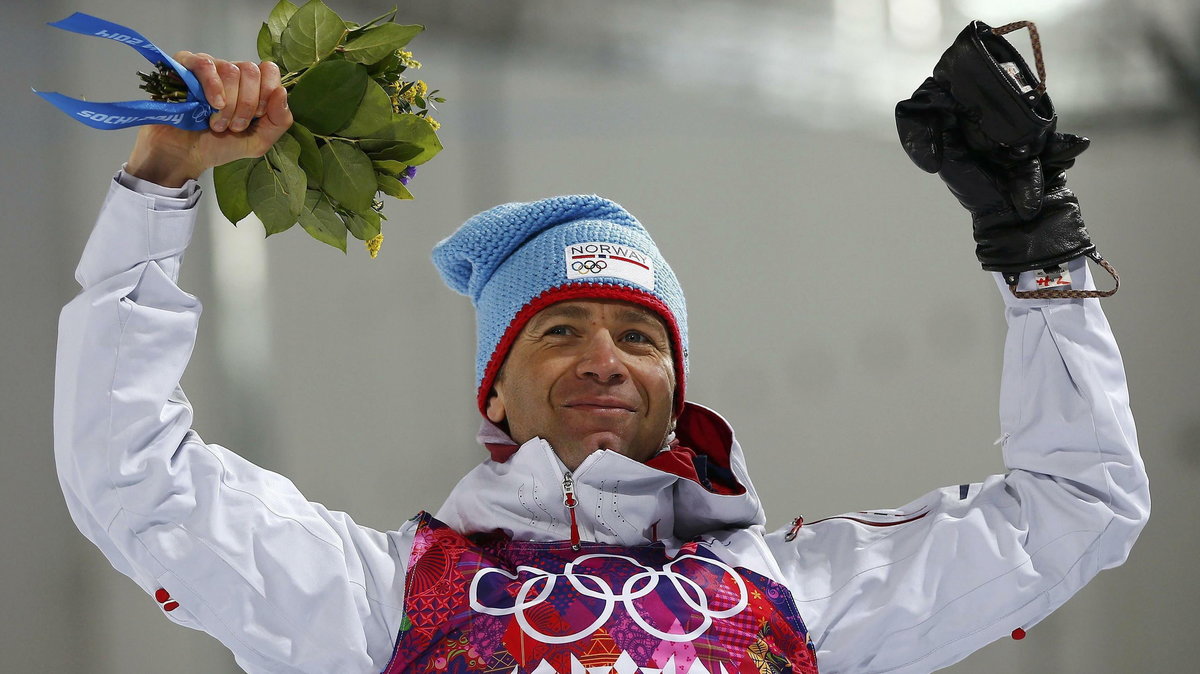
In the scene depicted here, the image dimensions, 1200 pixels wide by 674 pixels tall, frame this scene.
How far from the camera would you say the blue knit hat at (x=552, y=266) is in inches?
60.9

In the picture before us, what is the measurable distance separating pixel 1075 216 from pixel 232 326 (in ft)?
5.60

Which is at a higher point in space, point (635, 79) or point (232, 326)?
point (635, 79)

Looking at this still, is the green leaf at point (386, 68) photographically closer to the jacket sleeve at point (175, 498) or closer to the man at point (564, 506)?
the man at point (564, 506)

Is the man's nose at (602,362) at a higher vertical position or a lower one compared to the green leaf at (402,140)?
lower

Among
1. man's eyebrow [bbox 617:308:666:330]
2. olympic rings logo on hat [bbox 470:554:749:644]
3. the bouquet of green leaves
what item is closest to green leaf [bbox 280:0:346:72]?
the bouquet of green leaves

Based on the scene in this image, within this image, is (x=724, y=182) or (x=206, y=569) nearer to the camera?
(x=206, y=569)

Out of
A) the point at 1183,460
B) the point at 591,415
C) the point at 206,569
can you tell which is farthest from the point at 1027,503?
the point at 1183,460

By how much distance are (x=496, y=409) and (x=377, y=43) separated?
529 millimetres

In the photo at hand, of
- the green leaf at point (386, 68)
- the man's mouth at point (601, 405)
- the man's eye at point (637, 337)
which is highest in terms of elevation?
the green leaf at point (386, 68)

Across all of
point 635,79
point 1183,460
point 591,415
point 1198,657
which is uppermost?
point 635,79

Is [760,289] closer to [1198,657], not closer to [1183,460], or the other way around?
[1183,460]

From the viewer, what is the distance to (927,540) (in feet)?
4.77

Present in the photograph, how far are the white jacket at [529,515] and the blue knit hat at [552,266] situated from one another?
0.62 feet

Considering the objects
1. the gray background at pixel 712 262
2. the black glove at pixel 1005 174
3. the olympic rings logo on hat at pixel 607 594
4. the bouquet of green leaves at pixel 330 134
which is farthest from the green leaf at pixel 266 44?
the gray background at pixel 712 262
